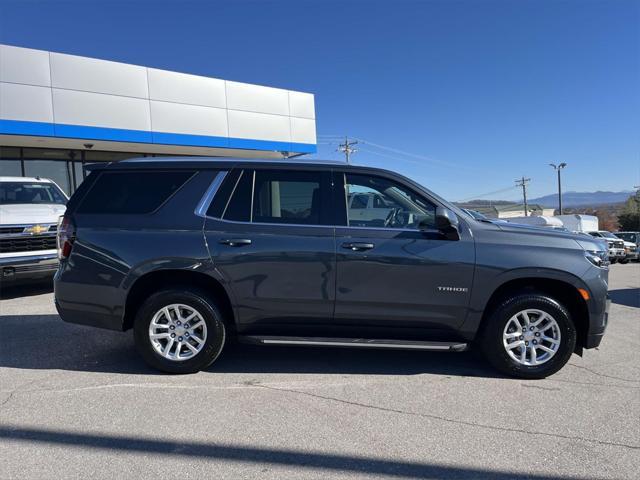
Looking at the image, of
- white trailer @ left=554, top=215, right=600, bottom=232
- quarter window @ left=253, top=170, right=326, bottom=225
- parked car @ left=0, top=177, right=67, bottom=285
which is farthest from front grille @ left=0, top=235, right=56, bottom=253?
white trailer @ left=554, top=215, right=600, bottom=232

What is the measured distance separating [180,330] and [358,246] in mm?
1819

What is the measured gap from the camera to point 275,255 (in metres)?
4.09

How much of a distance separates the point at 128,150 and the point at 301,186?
1409cm

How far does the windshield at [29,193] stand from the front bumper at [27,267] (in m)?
1.66

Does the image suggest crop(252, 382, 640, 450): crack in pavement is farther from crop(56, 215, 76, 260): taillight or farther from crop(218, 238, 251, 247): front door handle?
crop(56, 215, 76, 260): taillight

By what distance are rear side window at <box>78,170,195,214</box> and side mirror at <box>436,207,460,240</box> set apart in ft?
7.64

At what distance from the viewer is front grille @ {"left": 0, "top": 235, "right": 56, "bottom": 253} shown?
7301mm

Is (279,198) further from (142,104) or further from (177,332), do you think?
(142,104)

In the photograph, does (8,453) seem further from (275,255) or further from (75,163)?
(75,163)

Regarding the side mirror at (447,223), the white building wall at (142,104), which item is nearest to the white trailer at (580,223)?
the white building wall at (142,104)

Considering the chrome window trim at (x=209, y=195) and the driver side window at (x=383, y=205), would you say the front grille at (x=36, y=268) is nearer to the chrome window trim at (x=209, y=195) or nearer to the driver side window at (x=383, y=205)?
the chrome window trim at (x=209, y=195)

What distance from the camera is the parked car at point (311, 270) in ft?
13.3

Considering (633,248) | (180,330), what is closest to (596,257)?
(180,330)

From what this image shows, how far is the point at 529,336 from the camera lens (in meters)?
4.14
